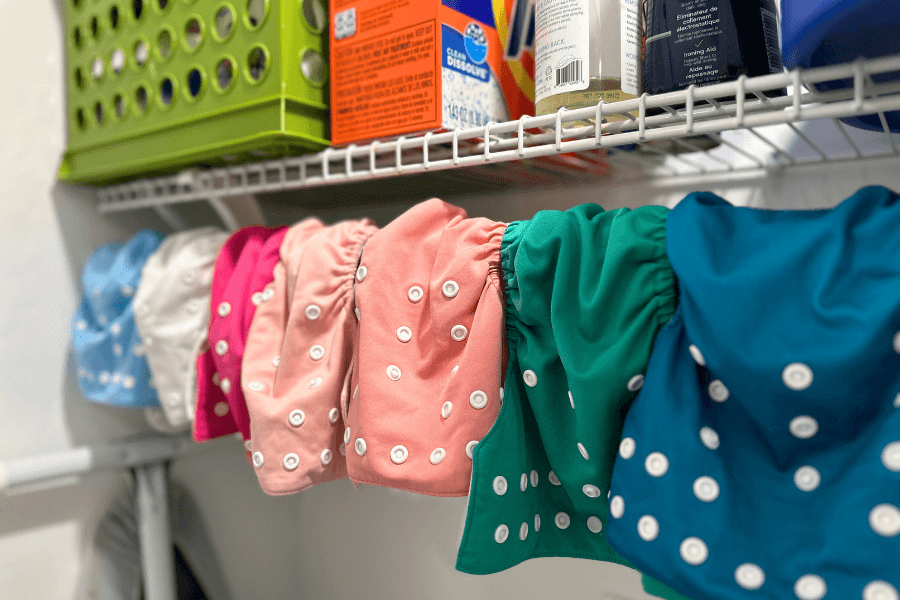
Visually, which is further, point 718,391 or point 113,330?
point 113,330

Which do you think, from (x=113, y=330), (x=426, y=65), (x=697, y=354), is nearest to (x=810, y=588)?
(x=697, y=354)

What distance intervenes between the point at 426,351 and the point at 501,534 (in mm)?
177

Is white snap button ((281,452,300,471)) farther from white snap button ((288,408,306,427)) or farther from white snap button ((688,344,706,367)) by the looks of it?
white snap button ((688,344,706,367))

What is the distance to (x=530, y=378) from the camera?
1.60 feet

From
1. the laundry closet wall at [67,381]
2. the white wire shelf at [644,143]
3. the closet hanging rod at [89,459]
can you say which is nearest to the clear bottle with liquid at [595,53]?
the white wire shelf at [644,143]

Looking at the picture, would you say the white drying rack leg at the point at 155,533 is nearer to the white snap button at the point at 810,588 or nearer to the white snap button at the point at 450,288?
the white snap button at the point at 450,288

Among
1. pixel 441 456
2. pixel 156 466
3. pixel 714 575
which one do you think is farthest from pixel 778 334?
pixel 156 466

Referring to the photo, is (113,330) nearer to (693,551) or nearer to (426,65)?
(426,65)

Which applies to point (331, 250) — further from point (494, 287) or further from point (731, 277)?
point (731, 277)

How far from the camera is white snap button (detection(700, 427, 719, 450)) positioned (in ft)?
1.30

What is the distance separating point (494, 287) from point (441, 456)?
156 mm

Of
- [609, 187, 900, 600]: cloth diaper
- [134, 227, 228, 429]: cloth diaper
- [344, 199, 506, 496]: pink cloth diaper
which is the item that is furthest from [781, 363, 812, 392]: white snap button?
[134, 227, 228, 429]: cloth diaper

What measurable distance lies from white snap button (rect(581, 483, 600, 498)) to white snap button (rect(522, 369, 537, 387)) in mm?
94

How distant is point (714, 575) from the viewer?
1.19ft
